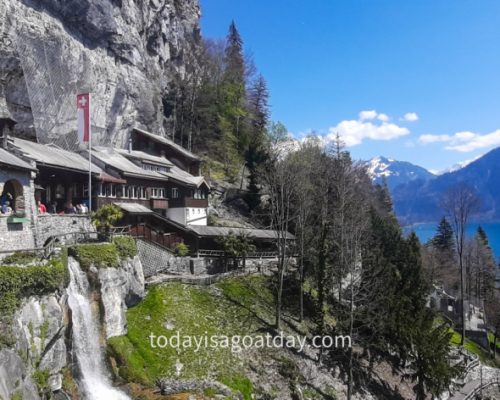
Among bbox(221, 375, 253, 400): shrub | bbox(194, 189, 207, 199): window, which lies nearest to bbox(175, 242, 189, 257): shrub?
bbox(194, 189, 207, 199): window

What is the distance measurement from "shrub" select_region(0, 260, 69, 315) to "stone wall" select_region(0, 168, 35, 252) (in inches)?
184

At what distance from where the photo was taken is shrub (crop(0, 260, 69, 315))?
59.3ft

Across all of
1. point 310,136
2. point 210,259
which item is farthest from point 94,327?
point 310,136

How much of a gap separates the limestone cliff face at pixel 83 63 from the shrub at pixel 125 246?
798 inches

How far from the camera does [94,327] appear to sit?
25.3m

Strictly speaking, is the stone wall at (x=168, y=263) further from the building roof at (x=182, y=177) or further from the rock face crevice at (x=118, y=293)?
the building roof at (x=182, y=177)

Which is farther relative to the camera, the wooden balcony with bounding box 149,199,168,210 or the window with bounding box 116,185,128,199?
the wooden balcony with bounding box 149,199,168,210

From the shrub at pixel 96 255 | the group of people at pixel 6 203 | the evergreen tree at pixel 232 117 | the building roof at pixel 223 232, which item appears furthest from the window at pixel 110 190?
the evergreen tree at pixel 232 117

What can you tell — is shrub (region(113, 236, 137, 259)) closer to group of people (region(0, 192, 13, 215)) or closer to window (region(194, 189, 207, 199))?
group of people (region(0, 192, 13, 215))

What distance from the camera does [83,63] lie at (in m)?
51.2

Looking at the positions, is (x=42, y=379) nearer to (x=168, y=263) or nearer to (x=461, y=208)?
(x=168, y=263)

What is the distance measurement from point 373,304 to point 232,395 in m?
16.0

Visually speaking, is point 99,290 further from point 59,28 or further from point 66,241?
point 59,28

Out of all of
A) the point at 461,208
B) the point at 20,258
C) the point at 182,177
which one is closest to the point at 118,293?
the point at 20,258
